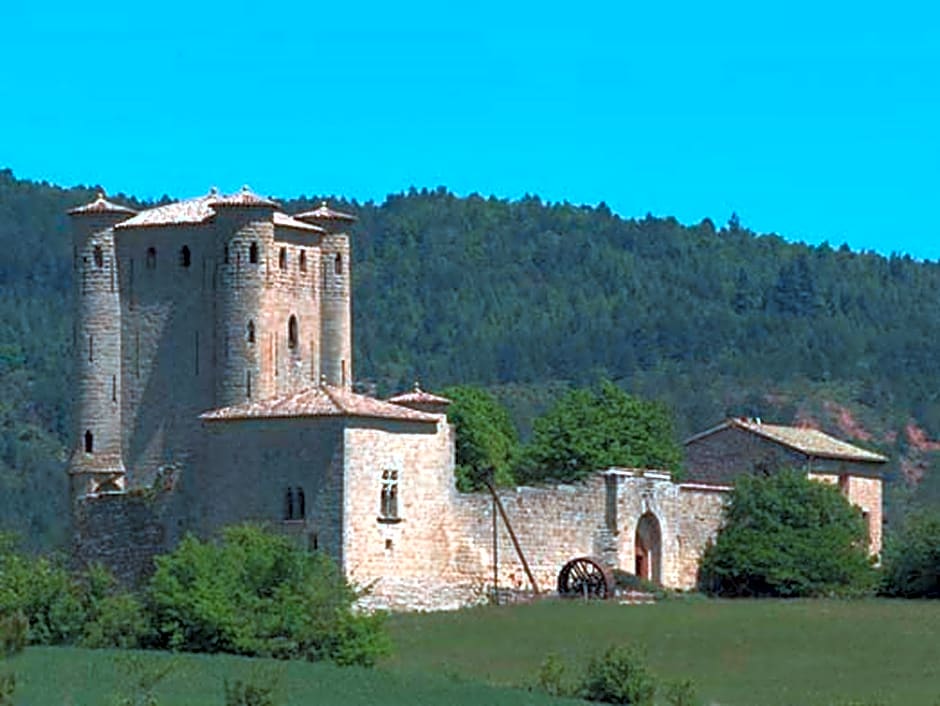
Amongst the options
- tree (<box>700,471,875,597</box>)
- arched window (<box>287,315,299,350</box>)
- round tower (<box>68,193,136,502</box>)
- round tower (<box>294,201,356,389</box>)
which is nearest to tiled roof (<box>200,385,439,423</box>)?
arched window (<box>287,315,299,350</box>)

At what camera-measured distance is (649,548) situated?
238 feet

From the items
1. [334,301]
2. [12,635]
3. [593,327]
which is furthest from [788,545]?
[593,327]

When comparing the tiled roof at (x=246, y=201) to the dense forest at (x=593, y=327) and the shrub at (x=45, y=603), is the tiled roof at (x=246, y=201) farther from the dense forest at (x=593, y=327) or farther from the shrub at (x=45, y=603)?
the dense forest at (x=593, y=327)

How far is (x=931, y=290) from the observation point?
616 ft

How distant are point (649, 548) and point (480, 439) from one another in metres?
7.03

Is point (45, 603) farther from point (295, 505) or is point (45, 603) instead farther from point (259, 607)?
point (295, 505)

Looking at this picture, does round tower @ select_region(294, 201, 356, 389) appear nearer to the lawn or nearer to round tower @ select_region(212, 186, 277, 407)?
round tower @ select_region(212, 186, 277, 407)

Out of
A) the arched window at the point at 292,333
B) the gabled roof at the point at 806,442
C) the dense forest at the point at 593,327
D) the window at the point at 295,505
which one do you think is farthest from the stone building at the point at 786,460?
the dense forest at the point at 593,327

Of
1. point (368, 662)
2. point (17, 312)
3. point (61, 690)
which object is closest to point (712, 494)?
point (368, 662)

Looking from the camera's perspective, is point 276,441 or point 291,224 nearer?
point 276,441

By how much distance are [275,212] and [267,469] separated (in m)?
7.43

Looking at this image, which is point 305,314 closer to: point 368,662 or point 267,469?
point 267,469

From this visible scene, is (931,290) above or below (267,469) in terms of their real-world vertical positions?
above

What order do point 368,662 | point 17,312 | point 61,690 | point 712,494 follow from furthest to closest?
1. point 17,312
2. point 712,494
3. point 368,662
4. point 61,690
